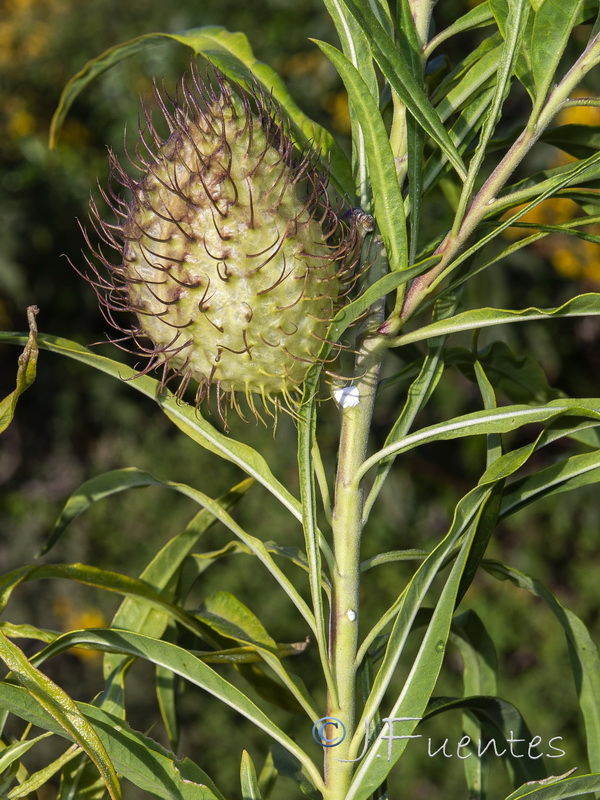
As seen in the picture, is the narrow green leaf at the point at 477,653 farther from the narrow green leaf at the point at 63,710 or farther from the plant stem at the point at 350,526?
the narrow green leaf at the point at 63,710

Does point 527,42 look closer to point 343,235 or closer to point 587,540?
point 343,235

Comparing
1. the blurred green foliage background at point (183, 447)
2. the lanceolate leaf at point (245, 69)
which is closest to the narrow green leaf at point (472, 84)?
the lanceolate leaf at point (245, 69)

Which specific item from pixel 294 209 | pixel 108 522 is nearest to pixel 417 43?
pixel 294 209

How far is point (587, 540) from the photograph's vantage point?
11.1ft

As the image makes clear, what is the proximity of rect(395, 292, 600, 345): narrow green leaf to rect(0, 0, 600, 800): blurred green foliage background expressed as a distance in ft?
5.95

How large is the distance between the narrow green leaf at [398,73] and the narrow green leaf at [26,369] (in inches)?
15.2

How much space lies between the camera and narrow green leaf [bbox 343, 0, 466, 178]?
0.71 m

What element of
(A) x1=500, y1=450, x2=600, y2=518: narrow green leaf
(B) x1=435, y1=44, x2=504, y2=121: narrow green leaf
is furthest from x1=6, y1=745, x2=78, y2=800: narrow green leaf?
(B) x1=435, y1=44, x2=504, y2=121: narrow green leaf

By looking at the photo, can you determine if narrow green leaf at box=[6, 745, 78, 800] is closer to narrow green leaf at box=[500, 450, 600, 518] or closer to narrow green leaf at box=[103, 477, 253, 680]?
narrow green leaf at box=[103, 477, 253, 680]

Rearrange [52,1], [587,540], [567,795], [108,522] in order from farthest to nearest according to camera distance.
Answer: [52,1]
[108,522]
[587,540]
[567,795]

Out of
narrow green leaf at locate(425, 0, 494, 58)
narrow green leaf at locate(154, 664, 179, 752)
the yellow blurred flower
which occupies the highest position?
narrow green leaf at locate(425, 0, 494, 58)

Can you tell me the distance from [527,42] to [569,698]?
288 centimetres

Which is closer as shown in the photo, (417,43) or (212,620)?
(417,43)

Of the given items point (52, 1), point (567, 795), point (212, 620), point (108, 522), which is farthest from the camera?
point (52, 1)
